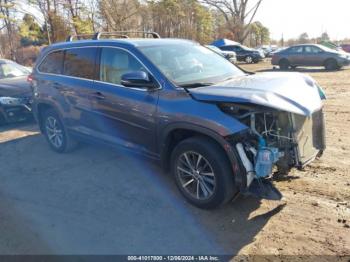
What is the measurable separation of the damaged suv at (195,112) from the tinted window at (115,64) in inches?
0.5

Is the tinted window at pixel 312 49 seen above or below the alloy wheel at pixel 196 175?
above

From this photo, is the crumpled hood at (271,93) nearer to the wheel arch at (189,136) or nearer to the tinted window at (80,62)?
the wheel arch at (189,136)

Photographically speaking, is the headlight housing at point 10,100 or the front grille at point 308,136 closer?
the front grille at point 308,136

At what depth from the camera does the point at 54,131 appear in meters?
6.00

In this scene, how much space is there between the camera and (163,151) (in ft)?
13.2

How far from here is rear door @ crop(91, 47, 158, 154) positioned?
4078 millimetres

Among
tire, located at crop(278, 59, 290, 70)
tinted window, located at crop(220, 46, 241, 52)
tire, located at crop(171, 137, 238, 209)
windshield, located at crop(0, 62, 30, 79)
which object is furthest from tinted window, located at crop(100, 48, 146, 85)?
tinted window, located at crop(220, 46, 241, 52)

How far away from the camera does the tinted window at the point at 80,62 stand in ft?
16.1

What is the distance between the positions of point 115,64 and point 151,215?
6.71 feet

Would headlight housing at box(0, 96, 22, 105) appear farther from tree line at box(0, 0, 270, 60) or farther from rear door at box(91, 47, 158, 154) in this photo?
tree line at box(0, 0, 270, 60)

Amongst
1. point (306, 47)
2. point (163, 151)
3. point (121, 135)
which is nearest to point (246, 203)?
point (163, 151)

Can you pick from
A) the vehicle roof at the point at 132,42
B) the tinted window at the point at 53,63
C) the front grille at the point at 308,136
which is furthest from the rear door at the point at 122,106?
the front grille at the point at 308,136

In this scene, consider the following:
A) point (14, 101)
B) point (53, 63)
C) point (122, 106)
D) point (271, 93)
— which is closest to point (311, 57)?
point (14, 101)

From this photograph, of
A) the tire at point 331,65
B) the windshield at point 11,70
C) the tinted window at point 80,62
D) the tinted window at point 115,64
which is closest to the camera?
the tinted window at point 115,64
